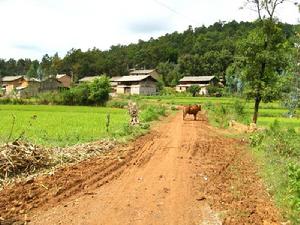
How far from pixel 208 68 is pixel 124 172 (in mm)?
94647

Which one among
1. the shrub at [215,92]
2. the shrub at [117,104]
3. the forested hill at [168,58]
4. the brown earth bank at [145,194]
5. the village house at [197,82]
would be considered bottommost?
the shrub at [117,104]

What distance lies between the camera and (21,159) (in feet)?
37.5

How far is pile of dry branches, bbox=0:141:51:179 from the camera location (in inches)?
433

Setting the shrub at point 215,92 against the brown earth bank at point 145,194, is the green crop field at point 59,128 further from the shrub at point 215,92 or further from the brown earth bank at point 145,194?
the shrub at point 215,92

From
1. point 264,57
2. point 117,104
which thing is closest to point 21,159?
point 264,57

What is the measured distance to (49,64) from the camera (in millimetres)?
133750

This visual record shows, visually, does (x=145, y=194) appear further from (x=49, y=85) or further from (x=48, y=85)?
(x=49, y=85)

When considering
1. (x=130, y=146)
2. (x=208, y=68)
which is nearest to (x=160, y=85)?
(x=208, y=68)

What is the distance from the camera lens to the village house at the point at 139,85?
89188 millimetres

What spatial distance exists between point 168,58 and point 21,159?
4740 inches

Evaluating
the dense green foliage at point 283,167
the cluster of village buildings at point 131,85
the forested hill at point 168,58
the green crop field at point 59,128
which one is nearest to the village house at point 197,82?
the cluster of village buildings at point 131,85

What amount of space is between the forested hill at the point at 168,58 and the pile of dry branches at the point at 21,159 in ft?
289

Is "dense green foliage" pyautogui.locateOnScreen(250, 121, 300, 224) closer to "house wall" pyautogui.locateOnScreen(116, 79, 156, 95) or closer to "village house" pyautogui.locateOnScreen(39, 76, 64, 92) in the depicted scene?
"house wall" pyautogui.locateOnScreen(116, 79, 156, 95)

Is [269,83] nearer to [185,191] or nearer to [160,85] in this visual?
[185,191]
